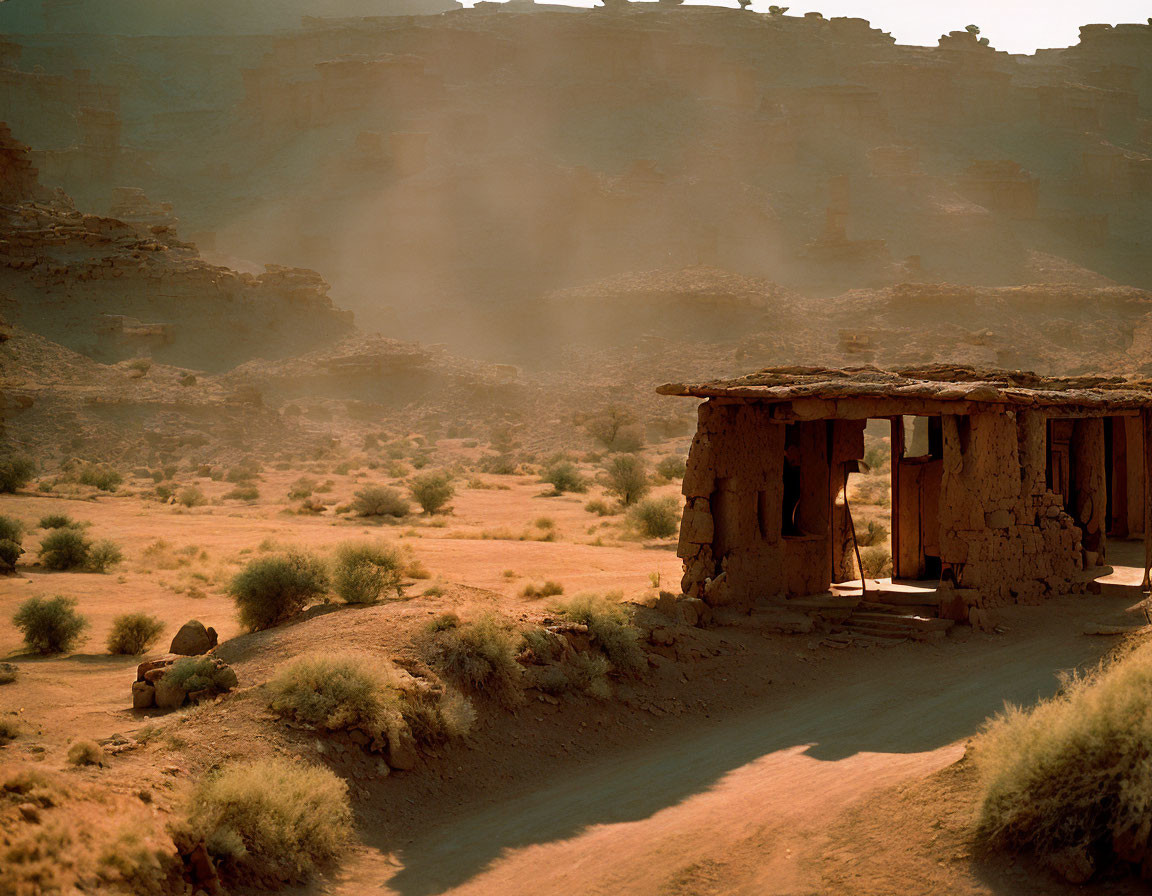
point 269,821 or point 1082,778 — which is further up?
point 1082,778

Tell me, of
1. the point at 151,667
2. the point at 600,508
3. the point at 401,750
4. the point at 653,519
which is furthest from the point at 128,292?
the point at 401,750

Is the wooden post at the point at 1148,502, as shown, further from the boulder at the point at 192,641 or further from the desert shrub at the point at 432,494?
the desert shrub at the point at 432,494

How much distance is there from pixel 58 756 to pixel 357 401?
1661 inches

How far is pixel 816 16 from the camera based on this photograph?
96.0 m

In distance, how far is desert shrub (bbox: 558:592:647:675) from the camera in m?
10.8

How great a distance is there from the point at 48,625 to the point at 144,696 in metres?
3.29

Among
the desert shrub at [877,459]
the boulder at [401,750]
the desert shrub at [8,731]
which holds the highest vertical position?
the desert shrub at [877,459]

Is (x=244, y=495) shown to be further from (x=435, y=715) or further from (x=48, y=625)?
(x=435, y=715)

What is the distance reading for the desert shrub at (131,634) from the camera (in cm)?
1227

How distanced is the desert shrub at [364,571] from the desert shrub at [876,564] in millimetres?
6811

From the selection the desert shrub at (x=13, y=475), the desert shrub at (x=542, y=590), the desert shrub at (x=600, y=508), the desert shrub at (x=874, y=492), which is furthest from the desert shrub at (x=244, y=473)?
the desert shrub at (x=542, y=590)

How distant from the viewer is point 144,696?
31.4 feet

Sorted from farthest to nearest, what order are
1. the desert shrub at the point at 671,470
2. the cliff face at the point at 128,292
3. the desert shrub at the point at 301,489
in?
the cliff face at the point at 128,292 → the desert shrub at the point at 671,470 → the desert shrub at the point at 301,489

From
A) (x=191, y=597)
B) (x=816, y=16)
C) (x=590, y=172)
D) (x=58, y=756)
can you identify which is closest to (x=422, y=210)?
(x=590, y=172)
